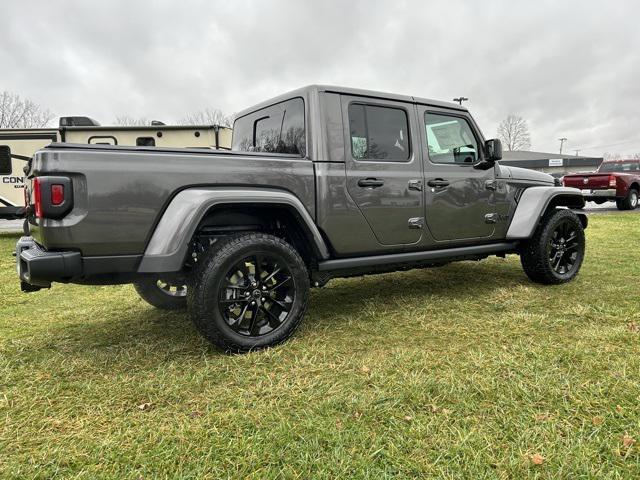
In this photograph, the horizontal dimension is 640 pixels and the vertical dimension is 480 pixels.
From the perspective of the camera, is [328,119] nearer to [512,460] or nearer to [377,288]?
[377,288]

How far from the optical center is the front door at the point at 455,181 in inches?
Result: 147

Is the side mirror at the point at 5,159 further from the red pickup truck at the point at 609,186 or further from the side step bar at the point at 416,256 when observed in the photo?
the red pickup truck at the point at 609,186

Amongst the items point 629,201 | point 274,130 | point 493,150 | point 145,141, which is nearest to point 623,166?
point 629,201

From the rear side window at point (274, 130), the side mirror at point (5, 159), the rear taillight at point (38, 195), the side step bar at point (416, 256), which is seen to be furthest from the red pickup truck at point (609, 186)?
the side mirror at point (5, 159)

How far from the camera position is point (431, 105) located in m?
3.91

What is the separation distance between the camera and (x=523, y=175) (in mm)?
4492

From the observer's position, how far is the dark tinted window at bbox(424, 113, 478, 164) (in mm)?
3855

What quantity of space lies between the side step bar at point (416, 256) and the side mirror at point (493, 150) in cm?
84

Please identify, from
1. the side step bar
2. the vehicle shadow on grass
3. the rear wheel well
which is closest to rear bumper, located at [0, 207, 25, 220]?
the vehicle shadow on grass

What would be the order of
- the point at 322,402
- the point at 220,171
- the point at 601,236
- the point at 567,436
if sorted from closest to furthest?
the point at 567,436 → the point at 322,402 → the point at 220,171 → the point at 601,236

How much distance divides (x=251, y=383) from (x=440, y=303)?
2.15 meters

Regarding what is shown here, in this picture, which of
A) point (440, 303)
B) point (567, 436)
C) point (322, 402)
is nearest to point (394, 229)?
point (440, 303)

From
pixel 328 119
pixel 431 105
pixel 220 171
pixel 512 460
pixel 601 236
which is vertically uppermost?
pixel 431 105

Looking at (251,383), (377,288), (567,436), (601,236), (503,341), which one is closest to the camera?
(567,436)
